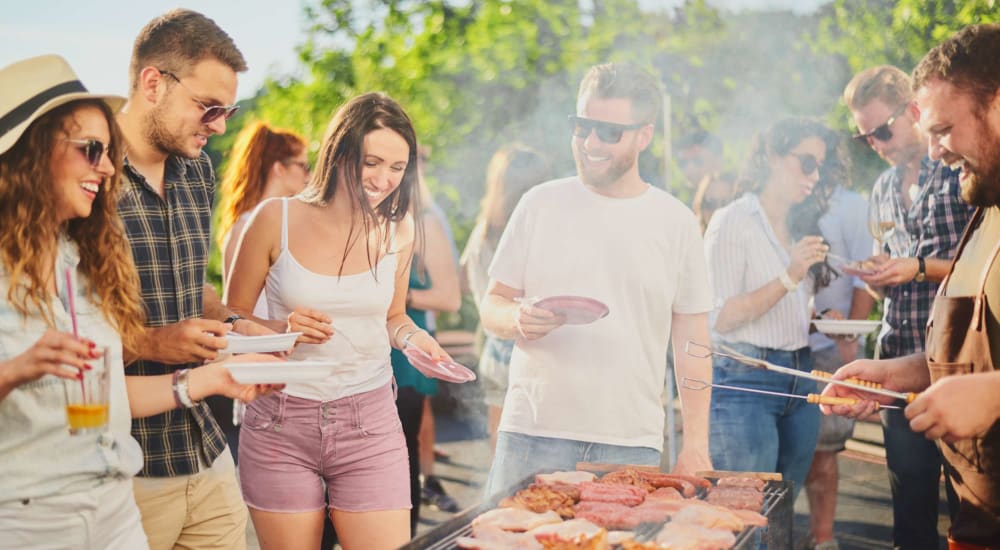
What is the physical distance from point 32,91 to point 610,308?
2081 mm

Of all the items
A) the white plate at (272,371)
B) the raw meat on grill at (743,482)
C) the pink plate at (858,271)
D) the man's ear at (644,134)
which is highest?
the man's ear at (644,134)

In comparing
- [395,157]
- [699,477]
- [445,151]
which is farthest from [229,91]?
[445,151]

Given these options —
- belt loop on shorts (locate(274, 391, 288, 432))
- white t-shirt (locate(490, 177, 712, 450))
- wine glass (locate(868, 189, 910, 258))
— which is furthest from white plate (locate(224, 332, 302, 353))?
wine glass (locate(868, 189, 910, 258))

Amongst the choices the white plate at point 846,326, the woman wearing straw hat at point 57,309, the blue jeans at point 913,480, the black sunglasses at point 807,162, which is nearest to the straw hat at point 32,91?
the woman wearing straw hat at point 57,309

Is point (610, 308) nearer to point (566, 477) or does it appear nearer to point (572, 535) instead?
point (566, 477)

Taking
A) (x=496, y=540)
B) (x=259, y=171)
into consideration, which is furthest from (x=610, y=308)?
(x=259, y=171)

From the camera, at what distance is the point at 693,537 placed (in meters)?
2.84

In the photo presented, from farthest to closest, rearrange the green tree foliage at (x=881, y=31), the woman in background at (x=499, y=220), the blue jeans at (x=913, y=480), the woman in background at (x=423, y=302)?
the green tree foliage at (x=881, y=31) → the woman in background at (x=499, y=220) → the woman in background at (x=423, y=302) → the blue jeans at (x=913, y=480)

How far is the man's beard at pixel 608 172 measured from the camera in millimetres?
3701

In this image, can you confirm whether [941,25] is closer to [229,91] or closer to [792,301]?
[792,301]

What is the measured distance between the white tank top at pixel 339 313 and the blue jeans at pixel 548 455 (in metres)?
0.58

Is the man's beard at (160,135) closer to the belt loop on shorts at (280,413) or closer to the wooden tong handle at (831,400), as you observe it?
the belt loop on shorts at (280,413)

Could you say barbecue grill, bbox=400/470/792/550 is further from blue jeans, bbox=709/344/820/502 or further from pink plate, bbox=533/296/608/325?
blue jeans, bbox=709/344/820/502

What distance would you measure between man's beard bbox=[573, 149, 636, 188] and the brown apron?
3.97 ft
